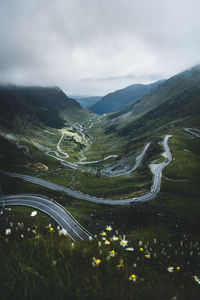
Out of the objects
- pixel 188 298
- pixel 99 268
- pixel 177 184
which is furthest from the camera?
pixel 177 184

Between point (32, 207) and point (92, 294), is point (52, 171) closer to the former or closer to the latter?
point (32, 207)

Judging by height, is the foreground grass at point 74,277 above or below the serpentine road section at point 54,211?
above

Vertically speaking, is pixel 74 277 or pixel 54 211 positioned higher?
pixel 74 277

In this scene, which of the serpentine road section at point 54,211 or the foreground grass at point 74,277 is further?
the serpentine road section at point 54,211

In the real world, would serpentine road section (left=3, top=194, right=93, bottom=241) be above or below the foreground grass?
below

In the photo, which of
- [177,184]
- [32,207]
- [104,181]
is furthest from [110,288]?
[104,181]

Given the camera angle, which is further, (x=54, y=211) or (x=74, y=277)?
(x=54, y=211)

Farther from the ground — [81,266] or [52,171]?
[52,171]

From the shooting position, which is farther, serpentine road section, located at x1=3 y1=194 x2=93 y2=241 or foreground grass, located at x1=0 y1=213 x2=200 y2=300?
serpentine road section, located at x1=3 y1=194 x2=93 y2=241
